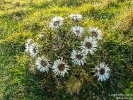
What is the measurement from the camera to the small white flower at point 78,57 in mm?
6465

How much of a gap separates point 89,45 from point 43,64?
963mm

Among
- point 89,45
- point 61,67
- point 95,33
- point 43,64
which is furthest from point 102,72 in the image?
point 43,64

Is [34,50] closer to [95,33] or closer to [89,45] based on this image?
[89,45]

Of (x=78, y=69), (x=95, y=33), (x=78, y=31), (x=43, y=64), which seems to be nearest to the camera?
(x=78, y=69)

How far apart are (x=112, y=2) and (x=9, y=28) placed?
117 inches

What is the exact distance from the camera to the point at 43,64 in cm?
662

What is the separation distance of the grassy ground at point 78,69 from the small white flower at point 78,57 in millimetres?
147

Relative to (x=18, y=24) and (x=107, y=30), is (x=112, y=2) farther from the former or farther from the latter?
(x=18, y=24)

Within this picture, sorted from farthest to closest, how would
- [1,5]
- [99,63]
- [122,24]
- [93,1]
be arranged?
[1,5], [93,1], [122,24], [99,63]

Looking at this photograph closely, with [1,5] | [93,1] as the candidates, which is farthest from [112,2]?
[1,5]

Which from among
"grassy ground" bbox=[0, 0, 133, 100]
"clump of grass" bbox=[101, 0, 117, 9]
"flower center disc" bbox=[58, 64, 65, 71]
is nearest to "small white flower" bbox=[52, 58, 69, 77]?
"flower center disc" bbox=[58, 64, 65, 71]

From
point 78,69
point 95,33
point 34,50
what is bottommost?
point 78,69

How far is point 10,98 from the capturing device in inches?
272

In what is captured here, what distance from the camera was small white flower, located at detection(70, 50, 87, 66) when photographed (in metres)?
6.46
